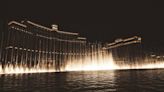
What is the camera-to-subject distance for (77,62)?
134125 mm

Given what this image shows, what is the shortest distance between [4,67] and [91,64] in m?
65.7

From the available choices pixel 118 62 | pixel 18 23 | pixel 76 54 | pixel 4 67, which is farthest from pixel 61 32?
pixel 4 67

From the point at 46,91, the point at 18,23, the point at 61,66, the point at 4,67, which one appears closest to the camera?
the point at 46,91

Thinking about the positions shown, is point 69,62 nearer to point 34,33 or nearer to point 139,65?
point 34,33

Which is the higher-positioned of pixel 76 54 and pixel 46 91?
pixel 76 54

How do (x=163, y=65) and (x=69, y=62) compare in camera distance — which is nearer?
(x=69, y=62)

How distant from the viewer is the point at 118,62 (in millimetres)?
135750

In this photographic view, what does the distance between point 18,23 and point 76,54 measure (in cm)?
5491

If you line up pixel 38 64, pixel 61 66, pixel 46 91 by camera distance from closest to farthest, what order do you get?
pixel 46 91 → pixel 38 64 → pixel 61 66

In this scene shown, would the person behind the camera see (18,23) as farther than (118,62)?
No

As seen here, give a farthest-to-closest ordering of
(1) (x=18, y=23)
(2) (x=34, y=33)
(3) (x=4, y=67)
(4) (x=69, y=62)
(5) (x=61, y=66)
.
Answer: (4) (x=69, y=62) → (5) (x=61, y=66) → (2) (x=34, y=33) → (1) (x=18, y=23) → (3) (x=4, y=67)

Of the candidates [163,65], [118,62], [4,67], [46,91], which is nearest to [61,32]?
[118,62]

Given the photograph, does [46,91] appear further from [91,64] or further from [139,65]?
[139,65]

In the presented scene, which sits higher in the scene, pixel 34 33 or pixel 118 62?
pixel 34 33
